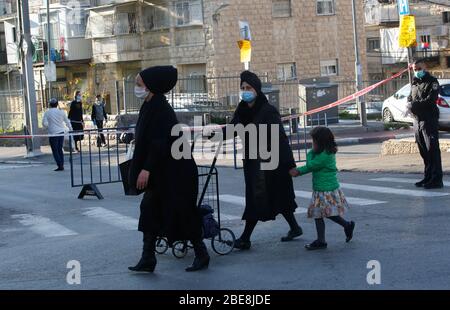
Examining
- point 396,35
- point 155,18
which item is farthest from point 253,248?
point 396,35

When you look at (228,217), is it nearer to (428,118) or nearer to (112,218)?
(112,218)

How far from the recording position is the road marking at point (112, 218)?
1164cm

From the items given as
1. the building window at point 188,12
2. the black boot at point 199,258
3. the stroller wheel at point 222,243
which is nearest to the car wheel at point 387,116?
the building window at point 188,12

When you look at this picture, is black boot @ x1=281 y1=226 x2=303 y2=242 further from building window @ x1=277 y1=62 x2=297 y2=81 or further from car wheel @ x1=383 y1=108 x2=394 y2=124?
building window @ x1=277 y1=62 x2=297 y2=81

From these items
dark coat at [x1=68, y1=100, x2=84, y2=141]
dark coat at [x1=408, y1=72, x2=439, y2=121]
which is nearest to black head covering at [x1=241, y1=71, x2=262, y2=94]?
dark coat at [x1=408, y1=72, x2=439, y2=121]

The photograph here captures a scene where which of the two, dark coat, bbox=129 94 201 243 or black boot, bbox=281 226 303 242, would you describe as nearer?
dark coat, bbox=129 94 201 243

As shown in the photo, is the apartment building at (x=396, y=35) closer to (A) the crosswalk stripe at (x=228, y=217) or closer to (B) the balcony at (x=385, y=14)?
(B) the balcony at (x=385, y=14)

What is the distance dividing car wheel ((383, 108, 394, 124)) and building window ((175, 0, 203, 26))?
11.6 metres

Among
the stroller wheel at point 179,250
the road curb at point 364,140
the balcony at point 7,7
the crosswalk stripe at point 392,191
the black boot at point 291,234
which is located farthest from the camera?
the balcony at point 7,7

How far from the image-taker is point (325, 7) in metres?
42.0

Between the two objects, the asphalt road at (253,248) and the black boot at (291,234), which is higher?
the black boot at (291,234)

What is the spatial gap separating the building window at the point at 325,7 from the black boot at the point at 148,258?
34.6 meters

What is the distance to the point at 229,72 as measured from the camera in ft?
130

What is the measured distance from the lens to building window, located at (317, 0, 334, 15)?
4191 centimetres
